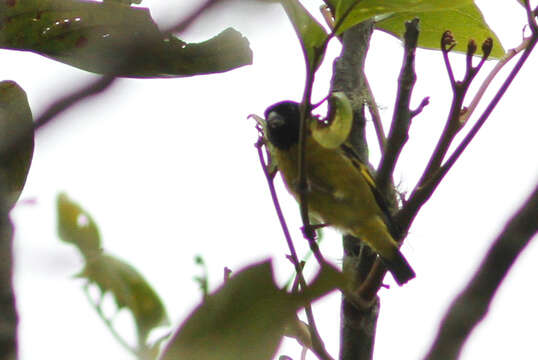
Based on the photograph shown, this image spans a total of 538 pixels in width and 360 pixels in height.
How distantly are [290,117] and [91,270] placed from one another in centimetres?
284

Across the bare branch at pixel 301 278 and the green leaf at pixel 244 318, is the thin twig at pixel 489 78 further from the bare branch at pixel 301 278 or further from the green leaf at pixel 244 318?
the green leaf at pixel 244 318

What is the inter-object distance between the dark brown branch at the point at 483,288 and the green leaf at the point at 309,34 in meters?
0.76

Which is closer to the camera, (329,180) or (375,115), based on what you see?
(375,115)

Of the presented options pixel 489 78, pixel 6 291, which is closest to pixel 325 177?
pixel 489 78

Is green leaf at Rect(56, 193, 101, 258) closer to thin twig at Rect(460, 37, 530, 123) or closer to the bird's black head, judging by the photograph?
thin twig at Rect(460, 37, 530, 123)

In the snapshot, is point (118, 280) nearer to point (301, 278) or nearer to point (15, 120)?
point (15, 120)

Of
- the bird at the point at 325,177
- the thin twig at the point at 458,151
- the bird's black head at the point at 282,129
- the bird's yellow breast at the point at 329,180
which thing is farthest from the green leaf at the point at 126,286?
the bird's black head at the point at 282,129

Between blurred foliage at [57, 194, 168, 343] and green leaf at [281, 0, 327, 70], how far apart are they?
556mm

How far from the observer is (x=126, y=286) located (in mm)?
765

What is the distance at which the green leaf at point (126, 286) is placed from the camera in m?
0.73

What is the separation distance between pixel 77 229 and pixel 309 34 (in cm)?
60

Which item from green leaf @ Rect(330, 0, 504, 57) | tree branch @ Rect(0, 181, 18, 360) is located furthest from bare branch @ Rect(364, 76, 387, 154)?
tree branch @ Rect(0, 181, 18, 360)

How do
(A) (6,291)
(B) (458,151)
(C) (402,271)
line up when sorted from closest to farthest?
(A) (6,291), (B) (458,151), (C) (402,271)

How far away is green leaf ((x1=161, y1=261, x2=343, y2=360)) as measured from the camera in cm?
53
